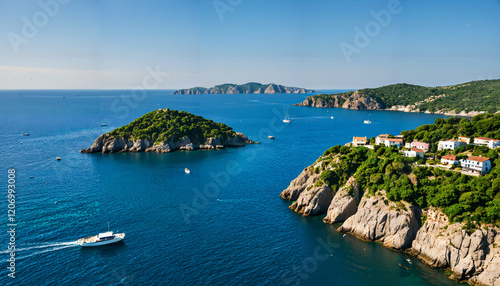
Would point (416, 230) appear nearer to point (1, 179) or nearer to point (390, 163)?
point (390, 163)

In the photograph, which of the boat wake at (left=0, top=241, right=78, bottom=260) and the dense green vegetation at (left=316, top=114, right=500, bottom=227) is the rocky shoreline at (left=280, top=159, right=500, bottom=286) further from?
the boat wake at (left=0, top=241, right=78, bottom=260)

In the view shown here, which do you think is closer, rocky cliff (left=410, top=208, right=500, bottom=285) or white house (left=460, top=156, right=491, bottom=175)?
rocky cliff (left=410, top=208, right=500, bottom=285)

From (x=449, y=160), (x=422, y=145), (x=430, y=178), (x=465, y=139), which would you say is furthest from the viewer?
(x=422, y=145)

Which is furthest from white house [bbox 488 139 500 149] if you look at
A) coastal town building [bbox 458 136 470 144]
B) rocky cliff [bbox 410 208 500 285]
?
rocky cliff [bbox 410 208 500 285]

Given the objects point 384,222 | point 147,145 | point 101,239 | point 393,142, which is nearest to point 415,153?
point 393,142

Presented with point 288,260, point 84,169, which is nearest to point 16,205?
point 84,169

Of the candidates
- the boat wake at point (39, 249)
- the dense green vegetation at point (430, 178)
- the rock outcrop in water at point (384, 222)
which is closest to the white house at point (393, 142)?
the dense green vegetation at point (430, 178)

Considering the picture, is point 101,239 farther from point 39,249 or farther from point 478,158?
point 478,158
